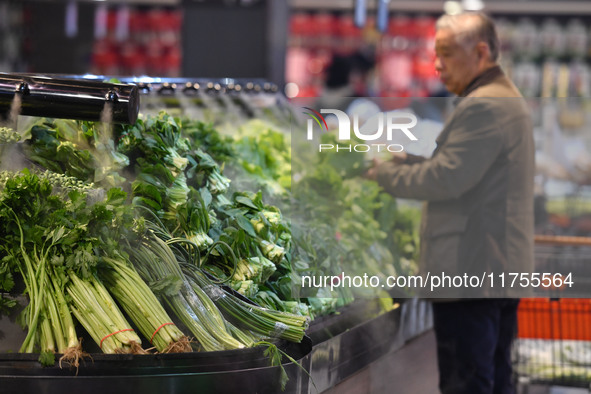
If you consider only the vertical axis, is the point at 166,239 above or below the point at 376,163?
below

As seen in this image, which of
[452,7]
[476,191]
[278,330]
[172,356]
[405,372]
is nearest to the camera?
[172,356]

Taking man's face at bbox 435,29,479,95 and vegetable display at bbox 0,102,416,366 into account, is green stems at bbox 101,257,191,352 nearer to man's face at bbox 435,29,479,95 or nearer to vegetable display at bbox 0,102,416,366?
vegetable display at bbox 0,102,416,366

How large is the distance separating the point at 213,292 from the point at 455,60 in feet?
4.71

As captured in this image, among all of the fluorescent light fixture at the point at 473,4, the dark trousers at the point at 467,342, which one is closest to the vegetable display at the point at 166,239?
the dark trousers at the point at 467,342

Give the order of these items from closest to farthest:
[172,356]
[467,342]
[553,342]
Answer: [172,356], [467,342], [553,342]

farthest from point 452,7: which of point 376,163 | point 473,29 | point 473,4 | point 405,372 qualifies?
point 376,163

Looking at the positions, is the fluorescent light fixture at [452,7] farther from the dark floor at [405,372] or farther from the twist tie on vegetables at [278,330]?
the twist tie on vegetables at [278,330]

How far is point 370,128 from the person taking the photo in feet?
7.74

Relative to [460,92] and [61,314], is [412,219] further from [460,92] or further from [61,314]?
[61,314]

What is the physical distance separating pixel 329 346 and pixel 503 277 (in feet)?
2.20

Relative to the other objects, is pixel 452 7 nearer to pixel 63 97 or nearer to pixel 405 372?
pixel 405 372

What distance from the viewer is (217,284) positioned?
204 cm

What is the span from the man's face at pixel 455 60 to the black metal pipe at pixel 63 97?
1347 mm

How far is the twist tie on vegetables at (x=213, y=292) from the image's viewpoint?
1980mm
